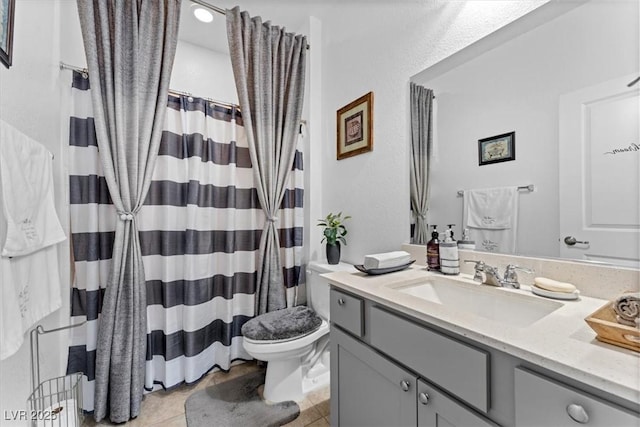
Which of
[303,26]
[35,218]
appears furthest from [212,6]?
[35,218]

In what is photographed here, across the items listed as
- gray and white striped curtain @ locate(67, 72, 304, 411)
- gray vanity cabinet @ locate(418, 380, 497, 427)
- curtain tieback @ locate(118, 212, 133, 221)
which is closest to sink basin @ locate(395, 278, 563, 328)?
gray vanity cabinet @ locate(418, 380, 497, 427)

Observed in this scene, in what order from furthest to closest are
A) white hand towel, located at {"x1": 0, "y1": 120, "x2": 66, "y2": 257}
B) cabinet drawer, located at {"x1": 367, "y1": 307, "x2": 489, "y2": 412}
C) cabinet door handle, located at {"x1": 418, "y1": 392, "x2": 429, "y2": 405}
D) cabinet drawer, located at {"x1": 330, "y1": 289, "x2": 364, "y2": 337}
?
cabinet drawer, located at {"x1": 330, "y1": 289, "x2": 364, "y2": 337} < white hand towel, located at {"x1": 0, "y1": 120, "x2": 66, "y2": 257} < cabinet door handle, located at {"x1": 418, "y1": 392, "x2": 429, "y2": 405} < cabinet drawer, located at {"x1": 367, "y1": 307, "x2": 489, "y2": 412}

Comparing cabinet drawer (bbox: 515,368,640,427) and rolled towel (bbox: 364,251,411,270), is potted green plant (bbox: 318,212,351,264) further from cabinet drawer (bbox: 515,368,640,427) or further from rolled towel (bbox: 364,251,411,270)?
cabinet drawer (bbox: 515,368,640,427)

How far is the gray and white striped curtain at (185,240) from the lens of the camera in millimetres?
1369

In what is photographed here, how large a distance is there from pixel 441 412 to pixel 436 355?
14 centimetres

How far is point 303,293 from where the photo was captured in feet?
6.69

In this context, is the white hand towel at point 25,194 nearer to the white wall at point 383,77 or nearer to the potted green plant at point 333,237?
the potted green plant at point 333,237

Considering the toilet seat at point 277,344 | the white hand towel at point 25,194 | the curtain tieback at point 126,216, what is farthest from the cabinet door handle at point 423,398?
the curtain tieback at point 126,216

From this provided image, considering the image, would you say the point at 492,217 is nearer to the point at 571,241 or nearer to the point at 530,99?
the point at 571,241

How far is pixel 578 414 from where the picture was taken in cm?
45

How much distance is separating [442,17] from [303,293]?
190 cm

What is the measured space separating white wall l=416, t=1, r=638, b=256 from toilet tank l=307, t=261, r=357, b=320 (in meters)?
0.73

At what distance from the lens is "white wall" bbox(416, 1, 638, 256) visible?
77cm

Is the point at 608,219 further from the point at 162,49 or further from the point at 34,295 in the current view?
the point at 162,49
